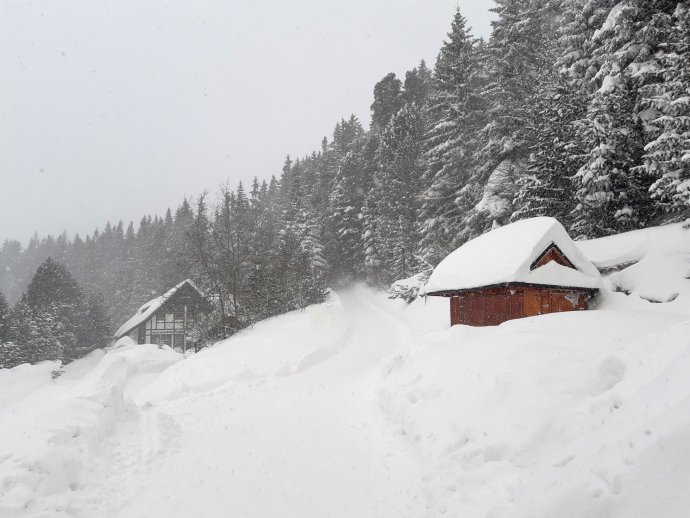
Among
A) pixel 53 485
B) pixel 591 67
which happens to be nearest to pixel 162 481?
pixel 53 485

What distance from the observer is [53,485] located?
588 cm

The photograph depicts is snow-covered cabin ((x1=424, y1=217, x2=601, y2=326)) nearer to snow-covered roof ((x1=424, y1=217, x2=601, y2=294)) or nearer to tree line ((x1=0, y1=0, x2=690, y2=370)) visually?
snow-covered roof ((x1=424, y1=217, x2=601, y2=294))

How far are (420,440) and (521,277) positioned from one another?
892cm

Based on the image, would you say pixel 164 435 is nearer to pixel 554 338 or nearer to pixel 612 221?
pixel 554 338

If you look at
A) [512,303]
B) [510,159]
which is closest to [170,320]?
[510,159]

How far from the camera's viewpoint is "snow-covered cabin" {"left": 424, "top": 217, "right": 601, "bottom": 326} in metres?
15.2

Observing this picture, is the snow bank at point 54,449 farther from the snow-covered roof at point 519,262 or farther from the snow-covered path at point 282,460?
the snow-covered roof at point 519,262

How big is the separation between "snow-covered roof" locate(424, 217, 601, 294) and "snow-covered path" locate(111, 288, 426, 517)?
618cm

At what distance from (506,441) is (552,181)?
64.5ft

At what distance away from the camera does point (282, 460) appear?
7.62 meters

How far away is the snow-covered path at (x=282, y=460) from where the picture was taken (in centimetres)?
599

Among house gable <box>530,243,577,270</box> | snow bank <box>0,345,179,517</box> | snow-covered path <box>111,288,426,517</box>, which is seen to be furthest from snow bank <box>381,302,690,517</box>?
snow bank <box>0,345,179,517</box>

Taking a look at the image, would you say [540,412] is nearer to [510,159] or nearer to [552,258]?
[552,258]

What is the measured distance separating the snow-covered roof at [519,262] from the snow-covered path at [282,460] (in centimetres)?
618
